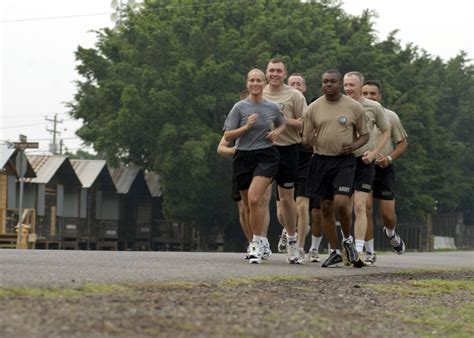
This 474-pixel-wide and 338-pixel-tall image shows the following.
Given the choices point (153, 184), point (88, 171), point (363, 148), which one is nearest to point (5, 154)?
point (88, 171)

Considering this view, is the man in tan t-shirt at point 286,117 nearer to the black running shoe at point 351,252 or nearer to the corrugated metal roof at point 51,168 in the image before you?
the black running shoe at point 351,252

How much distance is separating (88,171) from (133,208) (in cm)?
650

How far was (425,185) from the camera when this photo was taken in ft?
198

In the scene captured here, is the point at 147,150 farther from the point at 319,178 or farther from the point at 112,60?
the point at 319,178

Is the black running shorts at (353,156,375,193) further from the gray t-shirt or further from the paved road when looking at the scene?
the gray t-shirt

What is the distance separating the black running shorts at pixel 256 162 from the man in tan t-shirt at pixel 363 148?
1.02m

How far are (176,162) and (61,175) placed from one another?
12177mm

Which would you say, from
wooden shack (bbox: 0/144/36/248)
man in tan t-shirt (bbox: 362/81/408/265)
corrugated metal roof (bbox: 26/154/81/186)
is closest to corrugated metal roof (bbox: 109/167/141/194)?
corrugated metal roof (bbox: 26/154/81/186)

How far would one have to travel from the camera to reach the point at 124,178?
69750 millimetres

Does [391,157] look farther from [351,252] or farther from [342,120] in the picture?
[342,120]

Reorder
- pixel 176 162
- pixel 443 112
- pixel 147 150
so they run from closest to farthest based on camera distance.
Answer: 1. pixel 176 162
2. pixel 147 150
3. pixel 443 112

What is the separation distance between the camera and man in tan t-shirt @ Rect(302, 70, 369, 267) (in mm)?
12719

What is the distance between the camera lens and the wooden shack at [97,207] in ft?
209

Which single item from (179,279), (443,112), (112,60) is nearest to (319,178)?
(179,279)
